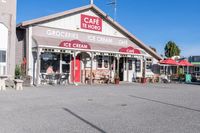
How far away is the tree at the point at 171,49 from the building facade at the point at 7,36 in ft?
187

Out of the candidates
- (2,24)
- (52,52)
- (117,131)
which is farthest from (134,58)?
(117,131)

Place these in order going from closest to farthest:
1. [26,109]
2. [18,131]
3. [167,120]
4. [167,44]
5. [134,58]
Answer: [18,131] < [167,120] < [26,109] < [134,58] < [167,44]

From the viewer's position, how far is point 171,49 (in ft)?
243

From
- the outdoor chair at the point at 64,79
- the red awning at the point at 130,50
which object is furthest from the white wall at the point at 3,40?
the red awning at the point at 130,50

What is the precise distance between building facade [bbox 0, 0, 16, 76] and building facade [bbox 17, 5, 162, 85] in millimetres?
1013

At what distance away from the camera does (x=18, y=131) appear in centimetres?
703

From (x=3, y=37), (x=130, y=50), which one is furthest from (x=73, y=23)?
(x=3, y=37)

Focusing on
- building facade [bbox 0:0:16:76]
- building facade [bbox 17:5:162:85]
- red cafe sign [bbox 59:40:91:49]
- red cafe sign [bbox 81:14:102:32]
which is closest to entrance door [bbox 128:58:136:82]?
building facade [bbox 17:5:162:85]

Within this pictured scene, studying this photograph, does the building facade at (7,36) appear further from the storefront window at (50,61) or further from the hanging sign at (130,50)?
the hanging sign at (130,50)

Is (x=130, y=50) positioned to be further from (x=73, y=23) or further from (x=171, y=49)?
(x=171, y=49)

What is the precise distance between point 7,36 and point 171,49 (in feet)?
191

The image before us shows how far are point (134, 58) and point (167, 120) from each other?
2057 centimetres

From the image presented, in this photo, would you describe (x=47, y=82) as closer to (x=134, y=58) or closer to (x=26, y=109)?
(x=134, y=58)

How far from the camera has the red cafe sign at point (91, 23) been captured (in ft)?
80.7
